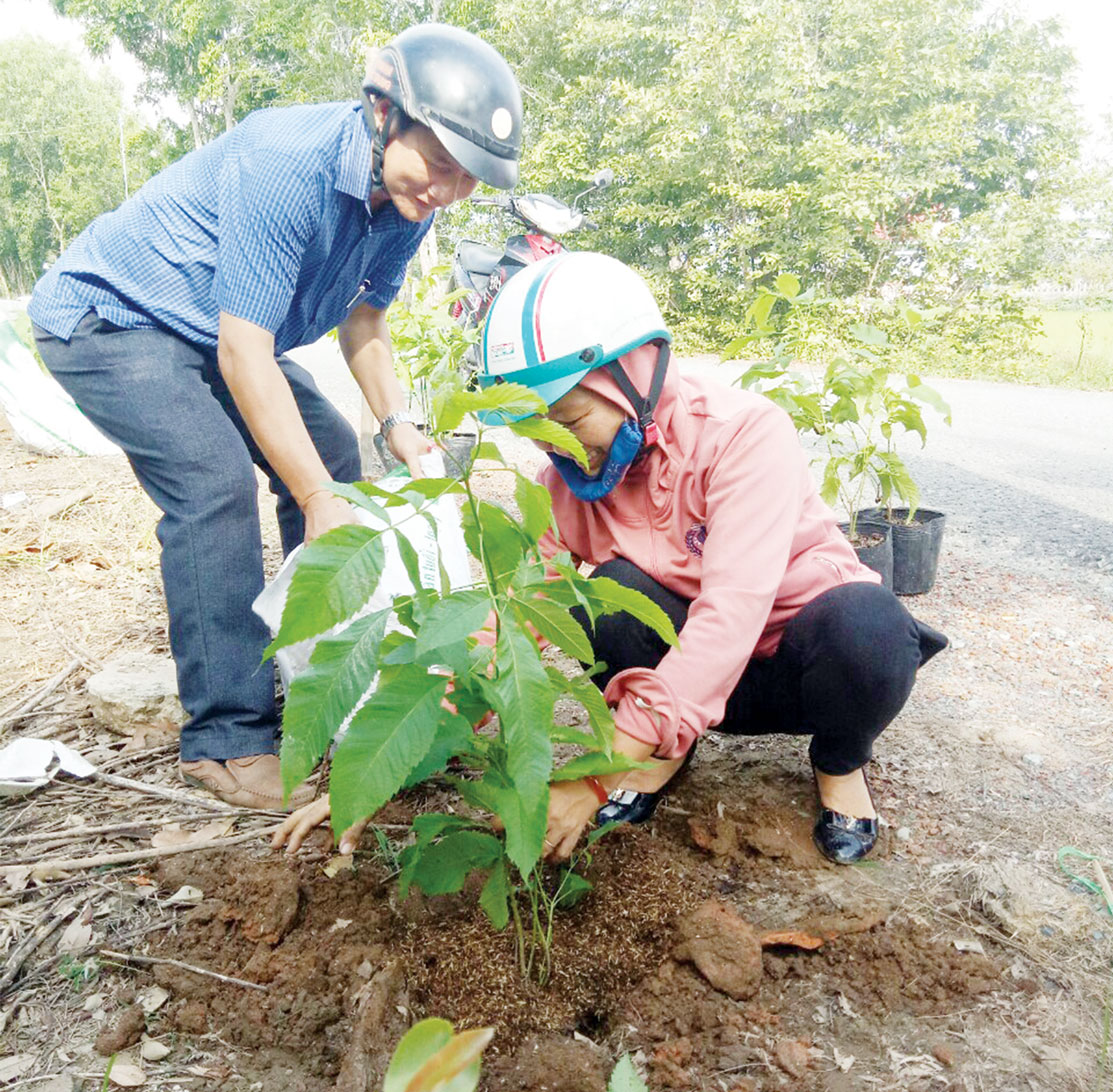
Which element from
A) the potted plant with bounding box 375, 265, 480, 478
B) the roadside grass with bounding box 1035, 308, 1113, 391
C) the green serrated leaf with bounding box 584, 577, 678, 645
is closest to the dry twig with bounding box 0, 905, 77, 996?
the green serrated leaf with bounding box 584, 577, 678, 645

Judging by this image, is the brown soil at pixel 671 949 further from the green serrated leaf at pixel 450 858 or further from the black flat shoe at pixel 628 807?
the green serrated leaf at pixel 450 858

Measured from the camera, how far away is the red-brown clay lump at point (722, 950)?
1.54 metres

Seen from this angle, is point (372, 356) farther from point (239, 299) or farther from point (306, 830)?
point (306, 830)

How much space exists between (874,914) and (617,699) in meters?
0.63

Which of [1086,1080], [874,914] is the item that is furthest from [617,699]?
[1086,1080]

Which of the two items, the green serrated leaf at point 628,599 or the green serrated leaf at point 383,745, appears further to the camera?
the green serrated leaf at point 628,599

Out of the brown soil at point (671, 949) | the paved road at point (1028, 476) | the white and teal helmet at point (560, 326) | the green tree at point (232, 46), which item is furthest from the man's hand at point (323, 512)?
the green tree at point (232, 46)

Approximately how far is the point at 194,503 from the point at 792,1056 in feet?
5.58

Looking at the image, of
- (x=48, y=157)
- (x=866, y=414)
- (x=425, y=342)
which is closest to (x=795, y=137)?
(x=425, y=342)

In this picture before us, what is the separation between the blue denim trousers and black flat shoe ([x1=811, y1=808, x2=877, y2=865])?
135 centimetres

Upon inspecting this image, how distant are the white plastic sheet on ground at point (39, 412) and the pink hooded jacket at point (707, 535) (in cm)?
541

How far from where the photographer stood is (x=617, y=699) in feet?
5.53

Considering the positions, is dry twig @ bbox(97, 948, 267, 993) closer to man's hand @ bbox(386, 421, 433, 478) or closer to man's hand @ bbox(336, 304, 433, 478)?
man's hand @ bbox(386, 421, 433, 478)

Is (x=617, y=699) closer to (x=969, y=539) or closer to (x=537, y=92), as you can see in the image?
(x=969, y=539)
